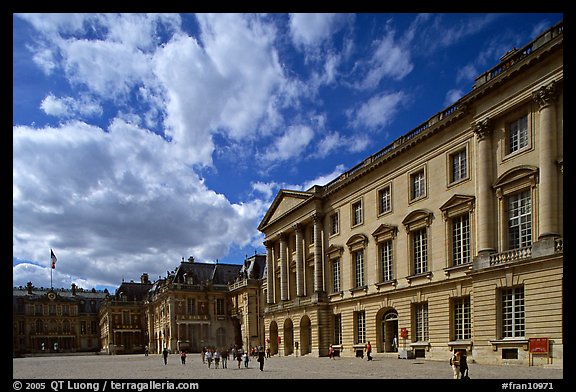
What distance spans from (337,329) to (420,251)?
15266 millimetres

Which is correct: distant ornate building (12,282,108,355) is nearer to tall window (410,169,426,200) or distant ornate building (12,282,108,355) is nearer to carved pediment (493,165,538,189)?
tall window (410,169,426,200)

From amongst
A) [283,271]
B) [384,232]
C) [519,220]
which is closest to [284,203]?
[283,271]

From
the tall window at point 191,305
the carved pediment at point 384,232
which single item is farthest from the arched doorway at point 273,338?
the tall window at point 191,305

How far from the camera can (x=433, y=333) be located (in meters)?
35.5

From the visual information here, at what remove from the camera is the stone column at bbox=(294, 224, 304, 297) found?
5488 centimetres

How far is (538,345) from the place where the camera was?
25.8 m

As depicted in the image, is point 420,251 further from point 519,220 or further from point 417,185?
point 519,220

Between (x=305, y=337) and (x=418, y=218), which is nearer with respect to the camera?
(x=418, y=218)

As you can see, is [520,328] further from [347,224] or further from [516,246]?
[347,224]

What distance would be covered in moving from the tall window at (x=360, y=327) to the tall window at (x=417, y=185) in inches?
470

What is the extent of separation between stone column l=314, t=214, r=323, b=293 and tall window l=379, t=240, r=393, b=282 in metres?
10.0

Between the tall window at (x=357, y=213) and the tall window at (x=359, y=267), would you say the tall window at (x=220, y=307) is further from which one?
the tall window at (x=357, y=213)

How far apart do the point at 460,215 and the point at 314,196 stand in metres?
20.1

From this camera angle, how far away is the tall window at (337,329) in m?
48.7
